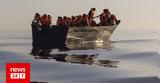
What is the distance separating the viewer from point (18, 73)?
13.6 meters

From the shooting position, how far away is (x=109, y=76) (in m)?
19.9

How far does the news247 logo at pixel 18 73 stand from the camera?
13.4 m

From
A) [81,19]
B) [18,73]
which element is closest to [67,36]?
[81,19]

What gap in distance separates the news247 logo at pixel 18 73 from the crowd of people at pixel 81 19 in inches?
1058

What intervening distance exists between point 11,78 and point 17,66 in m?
0.44

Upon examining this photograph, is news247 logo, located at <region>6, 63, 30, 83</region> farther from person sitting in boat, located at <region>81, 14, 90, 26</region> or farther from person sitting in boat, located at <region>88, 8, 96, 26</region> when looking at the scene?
person sitting in boat, located at <region>88, 8, 96, 26</region>

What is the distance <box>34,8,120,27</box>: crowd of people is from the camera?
41000 millimetres

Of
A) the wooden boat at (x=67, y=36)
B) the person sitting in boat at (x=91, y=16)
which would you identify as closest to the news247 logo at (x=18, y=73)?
the wooden boat at (x=67, y=36)

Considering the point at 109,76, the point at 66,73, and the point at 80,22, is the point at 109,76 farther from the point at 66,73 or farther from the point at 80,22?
the point at 80,22

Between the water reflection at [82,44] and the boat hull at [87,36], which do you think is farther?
the water reflection at [82,44]

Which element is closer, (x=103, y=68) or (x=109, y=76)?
(x=109, y=76)

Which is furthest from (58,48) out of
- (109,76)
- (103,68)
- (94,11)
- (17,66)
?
(17,66)

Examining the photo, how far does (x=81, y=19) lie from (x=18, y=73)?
2841cm

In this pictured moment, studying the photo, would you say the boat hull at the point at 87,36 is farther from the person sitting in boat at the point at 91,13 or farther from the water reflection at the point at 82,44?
the person sitting in boat at the point at 91,13
